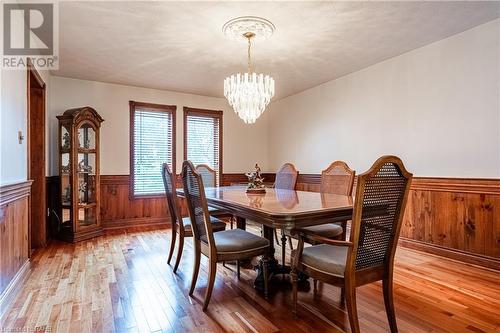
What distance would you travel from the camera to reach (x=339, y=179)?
117 inches

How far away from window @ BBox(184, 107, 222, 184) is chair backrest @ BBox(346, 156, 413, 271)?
4.17m

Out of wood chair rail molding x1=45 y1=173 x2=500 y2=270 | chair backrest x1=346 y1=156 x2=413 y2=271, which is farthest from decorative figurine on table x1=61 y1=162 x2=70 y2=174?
wood chair rail molding x1=45 y1=173 x2=500 y2=270

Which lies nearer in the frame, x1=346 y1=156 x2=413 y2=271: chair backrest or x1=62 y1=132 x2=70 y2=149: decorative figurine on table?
x1=346 y1=156 x2=413 y2=271: chair backrest

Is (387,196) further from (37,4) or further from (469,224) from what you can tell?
(37,4)

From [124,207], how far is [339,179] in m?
3.67

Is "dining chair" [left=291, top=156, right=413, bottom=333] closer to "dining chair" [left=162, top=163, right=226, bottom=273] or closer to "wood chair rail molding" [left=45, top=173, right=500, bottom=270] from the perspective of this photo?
"dining chair" [left=162, top=163, right=226, bottom=273]

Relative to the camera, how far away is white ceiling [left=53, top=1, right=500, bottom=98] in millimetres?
2525

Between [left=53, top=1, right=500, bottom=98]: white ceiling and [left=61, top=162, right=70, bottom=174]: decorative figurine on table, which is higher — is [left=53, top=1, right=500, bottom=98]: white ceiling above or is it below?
above

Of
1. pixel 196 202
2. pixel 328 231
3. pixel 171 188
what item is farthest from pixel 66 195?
pixel 328 231

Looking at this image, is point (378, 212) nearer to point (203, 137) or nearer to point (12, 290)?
Answer: point (12, 290)

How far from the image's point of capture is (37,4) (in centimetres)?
250

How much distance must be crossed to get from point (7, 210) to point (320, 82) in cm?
434

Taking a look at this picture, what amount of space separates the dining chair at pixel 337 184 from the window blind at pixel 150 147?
3.17 metres

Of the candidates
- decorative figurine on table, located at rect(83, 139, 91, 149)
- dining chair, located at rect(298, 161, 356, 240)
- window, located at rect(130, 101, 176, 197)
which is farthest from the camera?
window, located at rect(130, 101, 176, 197)
